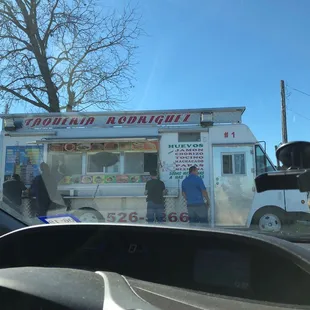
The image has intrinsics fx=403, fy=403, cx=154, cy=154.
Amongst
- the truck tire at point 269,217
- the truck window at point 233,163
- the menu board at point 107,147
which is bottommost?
the truck tire at point 269,217

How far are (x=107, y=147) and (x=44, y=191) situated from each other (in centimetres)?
193

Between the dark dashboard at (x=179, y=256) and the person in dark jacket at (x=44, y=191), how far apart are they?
775cm

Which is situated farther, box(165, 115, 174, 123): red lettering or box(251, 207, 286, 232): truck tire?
box(165, 115, 174, 123): red lettering

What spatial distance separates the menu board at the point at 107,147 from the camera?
33.8 feet

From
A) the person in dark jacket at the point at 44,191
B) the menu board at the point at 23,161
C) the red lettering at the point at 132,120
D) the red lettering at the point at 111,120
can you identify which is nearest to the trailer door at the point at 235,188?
the red lettering at the point at 132,120

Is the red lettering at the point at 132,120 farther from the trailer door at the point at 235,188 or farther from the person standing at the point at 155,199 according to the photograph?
the trailer door at the point at 235,188

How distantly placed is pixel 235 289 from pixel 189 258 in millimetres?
345

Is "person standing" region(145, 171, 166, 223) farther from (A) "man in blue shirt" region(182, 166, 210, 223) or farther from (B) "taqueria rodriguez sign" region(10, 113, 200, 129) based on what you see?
(B) "taqueria rodriguez sign" region(10, 113, 200, 129)

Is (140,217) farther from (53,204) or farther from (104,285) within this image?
(104,285)

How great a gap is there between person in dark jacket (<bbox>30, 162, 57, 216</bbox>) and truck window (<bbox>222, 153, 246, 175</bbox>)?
4.32m

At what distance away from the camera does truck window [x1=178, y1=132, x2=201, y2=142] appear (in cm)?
1025

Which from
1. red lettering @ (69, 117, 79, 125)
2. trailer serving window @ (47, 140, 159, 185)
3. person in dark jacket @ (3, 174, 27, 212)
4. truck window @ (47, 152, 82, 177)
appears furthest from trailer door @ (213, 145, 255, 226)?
person in dark jacket @ (3, 174, 27, 212)

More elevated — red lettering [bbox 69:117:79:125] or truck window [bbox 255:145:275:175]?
red lettering [bbox 69:117:79:125]

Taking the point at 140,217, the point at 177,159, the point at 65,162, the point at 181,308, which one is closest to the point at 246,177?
the point at 177,159
